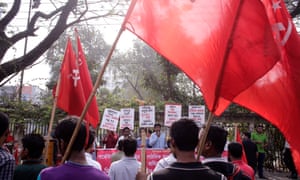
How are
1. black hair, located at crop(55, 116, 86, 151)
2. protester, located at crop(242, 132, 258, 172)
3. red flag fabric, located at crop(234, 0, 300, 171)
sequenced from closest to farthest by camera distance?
black hair, located at crop(55, 116, 86, 151)
red flag fabric, located at crop(234, 0, 300, 171)
protester, located at crop(242, 132, 258, 172)

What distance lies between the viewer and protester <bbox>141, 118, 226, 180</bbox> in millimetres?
2246

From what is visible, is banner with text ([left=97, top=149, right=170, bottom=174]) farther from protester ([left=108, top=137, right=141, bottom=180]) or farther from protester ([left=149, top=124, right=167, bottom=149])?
protester ([left=108, top=137, right=141, bottom=180])

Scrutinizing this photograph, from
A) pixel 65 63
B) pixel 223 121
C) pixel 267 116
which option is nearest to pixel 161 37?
pixel 267 116

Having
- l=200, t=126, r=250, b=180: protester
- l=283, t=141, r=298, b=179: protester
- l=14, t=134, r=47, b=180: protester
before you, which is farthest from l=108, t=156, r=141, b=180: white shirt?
l=283, t=141, r=298, b=179: protester

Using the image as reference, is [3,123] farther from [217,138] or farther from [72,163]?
[217,138]

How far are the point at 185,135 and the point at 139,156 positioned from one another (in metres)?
6.70

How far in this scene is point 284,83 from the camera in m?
2.90

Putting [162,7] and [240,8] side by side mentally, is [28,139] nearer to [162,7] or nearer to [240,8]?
[162,7]

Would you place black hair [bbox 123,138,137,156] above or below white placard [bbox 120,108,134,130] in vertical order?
below

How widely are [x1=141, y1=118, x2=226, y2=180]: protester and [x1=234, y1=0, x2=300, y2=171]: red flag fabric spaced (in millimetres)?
832

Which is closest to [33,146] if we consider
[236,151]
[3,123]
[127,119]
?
[3,123]

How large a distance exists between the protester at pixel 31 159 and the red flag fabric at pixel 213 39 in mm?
1317

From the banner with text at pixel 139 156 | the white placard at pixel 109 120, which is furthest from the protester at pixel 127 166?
the white placard at pixel 109 120

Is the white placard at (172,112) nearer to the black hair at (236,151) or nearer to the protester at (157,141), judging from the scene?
the protester at (157,141)
